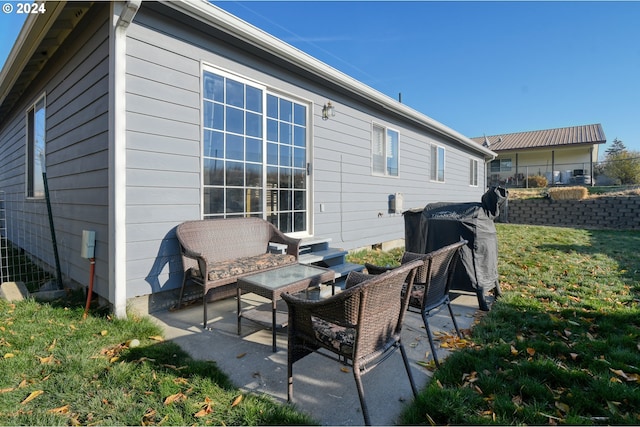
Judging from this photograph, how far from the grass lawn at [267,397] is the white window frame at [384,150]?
417cm

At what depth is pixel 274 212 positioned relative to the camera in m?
4.79

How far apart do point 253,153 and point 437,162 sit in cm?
698

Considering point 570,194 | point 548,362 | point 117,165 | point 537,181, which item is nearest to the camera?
point 548,362

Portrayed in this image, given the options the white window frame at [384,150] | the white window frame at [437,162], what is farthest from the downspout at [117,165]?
the white window frame at [437,162]

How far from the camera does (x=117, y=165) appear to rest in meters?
3.05

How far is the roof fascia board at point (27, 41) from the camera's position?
11.9 feet

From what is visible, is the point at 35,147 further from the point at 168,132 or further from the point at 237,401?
the point at 237,401

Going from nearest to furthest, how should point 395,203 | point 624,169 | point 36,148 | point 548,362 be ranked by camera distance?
point 548,362 < point 36,148 < point 395,203 < point 624,169

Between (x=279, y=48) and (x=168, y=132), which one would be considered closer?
(x=168, y=132)

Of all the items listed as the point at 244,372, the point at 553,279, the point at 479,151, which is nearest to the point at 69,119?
the point at 244,372

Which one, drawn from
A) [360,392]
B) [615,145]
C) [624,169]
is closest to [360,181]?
[360,392]

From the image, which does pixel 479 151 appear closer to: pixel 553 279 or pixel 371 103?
pixel 371 103

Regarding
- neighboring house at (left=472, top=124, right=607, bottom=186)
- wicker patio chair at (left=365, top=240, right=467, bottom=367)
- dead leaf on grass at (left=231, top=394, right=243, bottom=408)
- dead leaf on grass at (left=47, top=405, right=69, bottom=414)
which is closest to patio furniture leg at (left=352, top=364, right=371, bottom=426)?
dead leaf on grass at (left=231, top=394, right=243, bottom=408)

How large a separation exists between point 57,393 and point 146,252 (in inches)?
60.9
